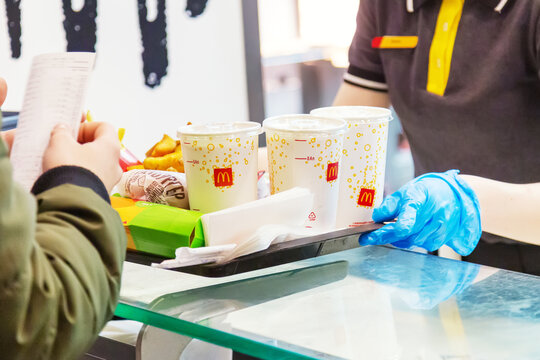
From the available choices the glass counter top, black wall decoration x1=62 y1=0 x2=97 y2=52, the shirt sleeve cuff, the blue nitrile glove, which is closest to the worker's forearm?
the blue nitrile glove

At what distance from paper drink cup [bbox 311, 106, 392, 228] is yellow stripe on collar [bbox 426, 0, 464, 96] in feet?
1.78

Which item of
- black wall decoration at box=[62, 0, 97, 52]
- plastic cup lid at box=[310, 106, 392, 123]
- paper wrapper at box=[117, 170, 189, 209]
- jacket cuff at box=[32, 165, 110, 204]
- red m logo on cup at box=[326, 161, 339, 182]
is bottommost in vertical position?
paper wrapper at box=[117, 170, 189, 209]

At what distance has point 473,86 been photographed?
1654 millimetres

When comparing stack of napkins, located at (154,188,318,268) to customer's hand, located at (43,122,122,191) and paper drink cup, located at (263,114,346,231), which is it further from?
customer's hand, located at (43,122,122,191)

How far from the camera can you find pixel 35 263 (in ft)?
2.17

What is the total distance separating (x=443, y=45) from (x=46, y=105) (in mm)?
1116

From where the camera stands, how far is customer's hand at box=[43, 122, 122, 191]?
0.84 m

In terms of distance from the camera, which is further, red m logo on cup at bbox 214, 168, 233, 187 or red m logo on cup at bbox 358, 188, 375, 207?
red m logo on cup at bbox 358, 188, 375, 207

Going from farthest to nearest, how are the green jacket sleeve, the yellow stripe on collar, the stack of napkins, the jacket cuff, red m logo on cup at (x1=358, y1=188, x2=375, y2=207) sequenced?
the yellow stripe on collar
red m logo on cup at (x1=358, y1=188, x2=375, y2=207)
the stack of napkins
the jacket cuff
the green jacket sleeve

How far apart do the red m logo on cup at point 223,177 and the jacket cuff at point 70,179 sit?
32cm

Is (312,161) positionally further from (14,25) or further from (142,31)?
(142,31)

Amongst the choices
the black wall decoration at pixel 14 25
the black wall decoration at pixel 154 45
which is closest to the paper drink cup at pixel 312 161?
the black wall decoration at pixel 14 25

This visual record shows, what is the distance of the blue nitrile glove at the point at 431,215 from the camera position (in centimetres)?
119

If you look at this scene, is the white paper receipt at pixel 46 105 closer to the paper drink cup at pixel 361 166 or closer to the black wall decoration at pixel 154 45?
the paper drink cup at pixel 361 166
